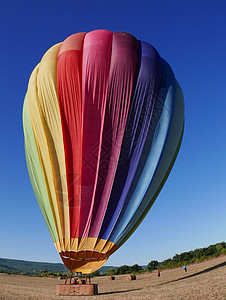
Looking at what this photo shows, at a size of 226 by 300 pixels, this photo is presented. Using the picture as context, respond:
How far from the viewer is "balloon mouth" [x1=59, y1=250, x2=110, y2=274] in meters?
12.6

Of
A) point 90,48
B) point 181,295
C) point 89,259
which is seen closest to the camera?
point 181,295

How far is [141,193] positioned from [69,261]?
16.3ft

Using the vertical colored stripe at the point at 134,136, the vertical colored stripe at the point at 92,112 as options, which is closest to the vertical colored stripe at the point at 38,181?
the vertical colored stripe at the point at 92,112

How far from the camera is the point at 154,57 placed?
51.0ft

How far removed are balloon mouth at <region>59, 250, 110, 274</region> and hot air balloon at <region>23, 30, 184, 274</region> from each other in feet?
0.16

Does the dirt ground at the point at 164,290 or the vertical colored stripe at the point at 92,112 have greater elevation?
the vertical colored stripe at the point at 92,112

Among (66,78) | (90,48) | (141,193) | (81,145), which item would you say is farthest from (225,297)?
(90,48)

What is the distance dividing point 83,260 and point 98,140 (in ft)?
19.8

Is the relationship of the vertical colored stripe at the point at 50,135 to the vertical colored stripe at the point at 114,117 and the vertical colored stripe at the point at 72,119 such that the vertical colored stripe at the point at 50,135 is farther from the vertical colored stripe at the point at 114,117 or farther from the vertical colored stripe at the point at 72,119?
the vertical colored stripe at the point at 114,117

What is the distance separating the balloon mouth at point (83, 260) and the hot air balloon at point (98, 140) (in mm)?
48

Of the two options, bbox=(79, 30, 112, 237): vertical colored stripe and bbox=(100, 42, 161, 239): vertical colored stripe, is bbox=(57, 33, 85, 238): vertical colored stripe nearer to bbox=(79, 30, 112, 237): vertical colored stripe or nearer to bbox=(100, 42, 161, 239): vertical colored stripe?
bbox=(79, 30, 112, 237): vertical colored stripe

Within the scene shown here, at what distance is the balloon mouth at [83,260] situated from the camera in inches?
495

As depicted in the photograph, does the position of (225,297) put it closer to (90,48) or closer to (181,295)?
(181,295)

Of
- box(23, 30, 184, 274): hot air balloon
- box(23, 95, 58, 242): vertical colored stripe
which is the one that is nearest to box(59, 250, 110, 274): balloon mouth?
box(23, 30, 184, 274): hot air balloon
